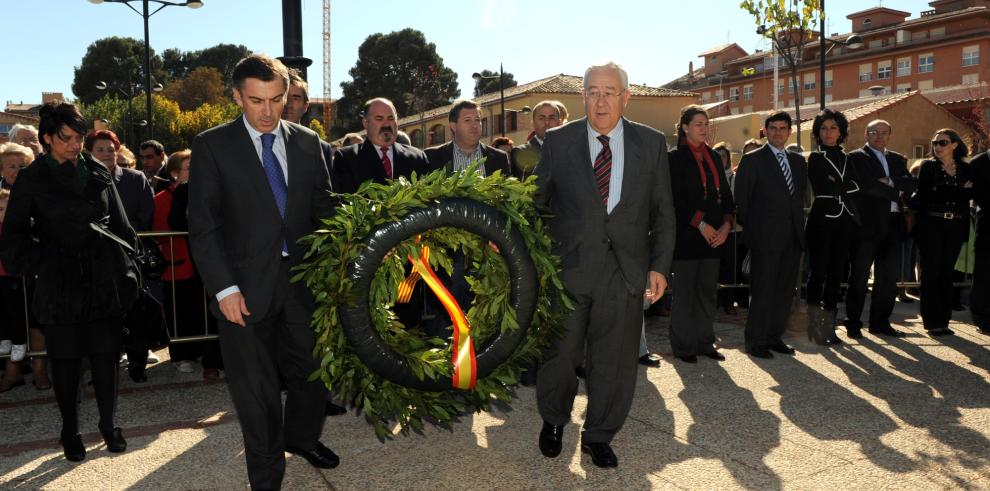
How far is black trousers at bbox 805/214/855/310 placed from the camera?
6.75 meters

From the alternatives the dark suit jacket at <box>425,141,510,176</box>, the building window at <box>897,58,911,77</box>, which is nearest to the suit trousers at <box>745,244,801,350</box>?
the dark suit jacket at <box>425,141,510,176</box>

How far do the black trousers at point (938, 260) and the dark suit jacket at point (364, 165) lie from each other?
5.21 meters

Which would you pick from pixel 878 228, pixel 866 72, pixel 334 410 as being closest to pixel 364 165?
pixel 334 410

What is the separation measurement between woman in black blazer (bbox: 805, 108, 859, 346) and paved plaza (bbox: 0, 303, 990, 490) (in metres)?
0.95

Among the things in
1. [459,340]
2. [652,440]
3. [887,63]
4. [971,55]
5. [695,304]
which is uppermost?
[887,63]

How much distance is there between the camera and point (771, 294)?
6.55 meters

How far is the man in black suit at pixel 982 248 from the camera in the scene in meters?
7.07

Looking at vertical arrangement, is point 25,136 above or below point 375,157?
above

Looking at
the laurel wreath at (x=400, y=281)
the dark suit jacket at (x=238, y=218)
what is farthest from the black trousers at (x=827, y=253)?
the dark suit jacket at (x=238, y=218)

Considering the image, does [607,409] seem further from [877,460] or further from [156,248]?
[156,248]

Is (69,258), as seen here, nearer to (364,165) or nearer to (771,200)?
(364,165)

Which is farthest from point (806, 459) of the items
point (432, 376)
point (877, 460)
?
point (432, 376)

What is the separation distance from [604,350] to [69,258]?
9.81 feet

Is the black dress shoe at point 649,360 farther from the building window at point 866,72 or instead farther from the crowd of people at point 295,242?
the building window at point 866,72
